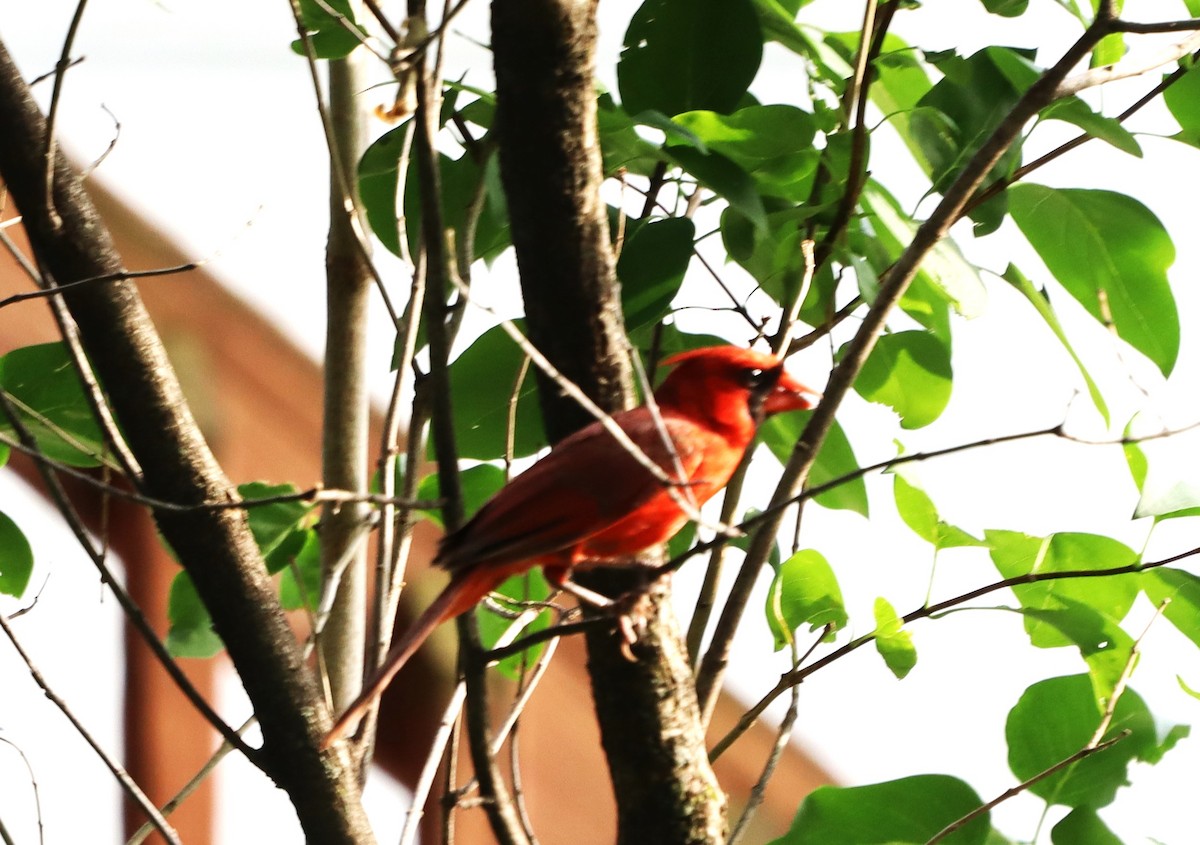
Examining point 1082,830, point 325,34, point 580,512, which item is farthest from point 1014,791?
point 325,34

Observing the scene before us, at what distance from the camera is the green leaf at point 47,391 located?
115 centimetres

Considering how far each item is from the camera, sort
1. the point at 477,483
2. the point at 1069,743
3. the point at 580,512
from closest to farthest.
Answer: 1. the point at 580,512
2. the point at 1069,743
3. the point at 477,483

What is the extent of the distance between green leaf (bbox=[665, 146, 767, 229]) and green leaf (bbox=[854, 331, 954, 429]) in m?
0.24

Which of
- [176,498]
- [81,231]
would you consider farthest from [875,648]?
[81,231]

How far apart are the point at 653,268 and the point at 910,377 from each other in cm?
28

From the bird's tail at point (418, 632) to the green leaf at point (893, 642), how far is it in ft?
1.05

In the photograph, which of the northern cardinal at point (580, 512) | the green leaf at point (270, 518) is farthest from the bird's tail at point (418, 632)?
the green leaf at point (270, 518)

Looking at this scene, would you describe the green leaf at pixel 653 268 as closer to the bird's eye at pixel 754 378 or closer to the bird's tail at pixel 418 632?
the bird's eye at pixel 754 378

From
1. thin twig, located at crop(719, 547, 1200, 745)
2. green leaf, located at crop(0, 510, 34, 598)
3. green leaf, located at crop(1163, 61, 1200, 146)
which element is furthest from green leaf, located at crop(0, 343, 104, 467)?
green leaf, located at crop(1163, 61, 1200, 146)

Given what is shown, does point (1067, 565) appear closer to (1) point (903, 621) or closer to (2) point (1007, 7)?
(1) point (903, 621)

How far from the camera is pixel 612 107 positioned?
1.07 m

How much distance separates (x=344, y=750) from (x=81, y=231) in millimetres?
463

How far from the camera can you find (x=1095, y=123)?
3.15 feet

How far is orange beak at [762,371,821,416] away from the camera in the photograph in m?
1.11
